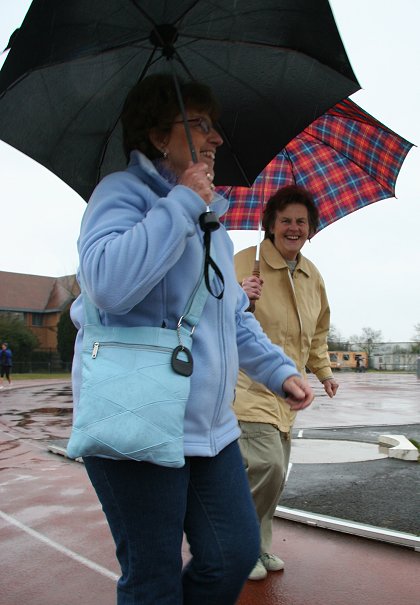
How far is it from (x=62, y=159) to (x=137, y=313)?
104cm

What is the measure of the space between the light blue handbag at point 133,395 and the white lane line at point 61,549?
2.35 metres

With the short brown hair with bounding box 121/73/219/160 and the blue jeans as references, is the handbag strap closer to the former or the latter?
the blue jeans

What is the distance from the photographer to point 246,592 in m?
3.38

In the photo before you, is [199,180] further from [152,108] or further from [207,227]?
[152,108]

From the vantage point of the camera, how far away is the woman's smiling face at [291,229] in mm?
3770

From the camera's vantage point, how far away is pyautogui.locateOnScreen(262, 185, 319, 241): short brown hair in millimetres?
3812

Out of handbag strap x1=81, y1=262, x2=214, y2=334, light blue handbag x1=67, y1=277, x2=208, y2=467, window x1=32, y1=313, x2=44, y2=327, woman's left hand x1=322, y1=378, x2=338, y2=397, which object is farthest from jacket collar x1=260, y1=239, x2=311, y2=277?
window x1=32, y1=313, x2=44, y2=327

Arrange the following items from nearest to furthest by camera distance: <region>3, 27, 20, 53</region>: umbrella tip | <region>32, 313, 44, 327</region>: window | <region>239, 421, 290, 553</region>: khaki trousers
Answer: <region>3, 27, 20, 53</region>: umbrella tip, <region>239, 421, 290, 553</region>: khaki trousers, <region>32, 313, 44, 327</region>: window

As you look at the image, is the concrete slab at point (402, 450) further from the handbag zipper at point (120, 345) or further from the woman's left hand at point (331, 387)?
the handbag zipper at point (120, 345)

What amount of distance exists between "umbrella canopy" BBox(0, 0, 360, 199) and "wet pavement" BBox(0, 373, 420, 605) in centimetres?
235

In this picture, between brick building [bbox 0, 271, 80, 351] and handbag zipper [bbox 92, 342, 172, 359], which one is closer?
handbag zipper [bbox 92, 342, 172, 359]

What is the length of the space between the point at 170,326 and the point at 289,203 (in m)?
2.20

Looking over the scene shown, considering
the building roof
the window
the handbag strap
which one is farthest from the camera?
the window

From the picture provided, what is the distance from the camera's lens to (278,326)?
3.58m
